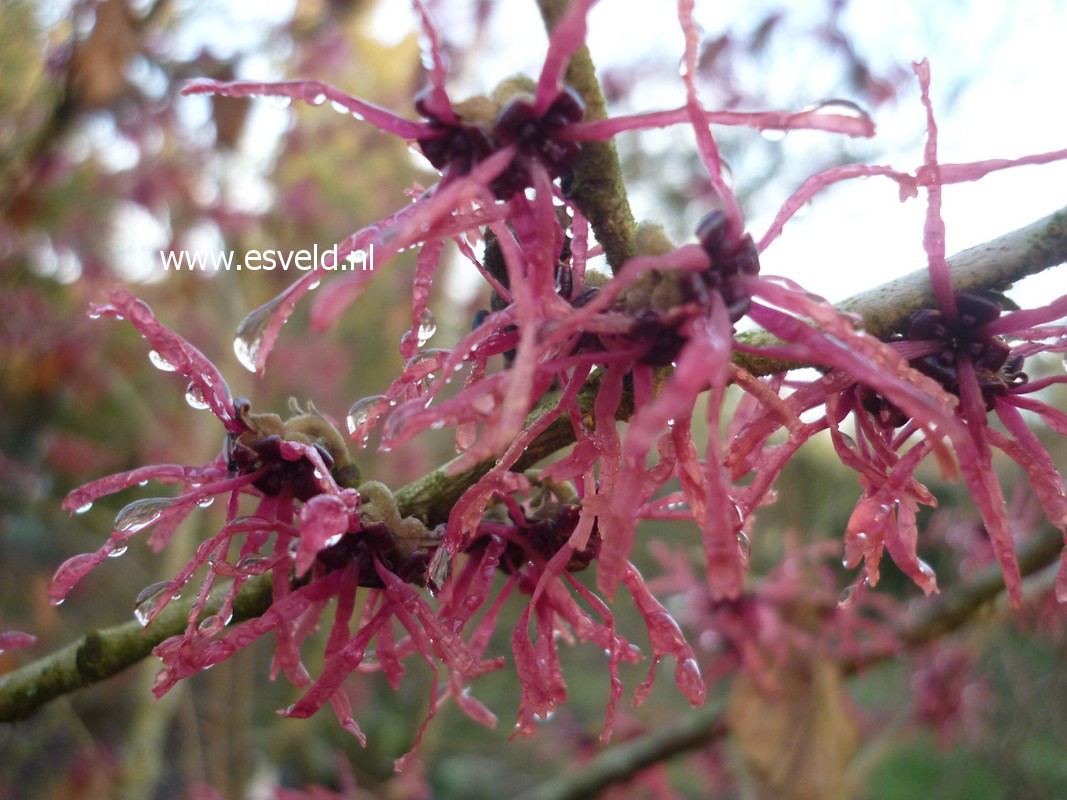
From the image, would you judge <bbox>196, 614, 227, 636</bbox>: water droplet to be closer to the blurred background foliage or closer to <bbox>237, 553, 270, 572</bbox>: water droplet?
<bbox>237, 553, 270, 572</bbox>: water droplet

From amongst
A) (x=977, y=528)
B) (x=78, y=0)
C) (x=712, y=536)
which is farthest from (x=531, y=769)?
(x=712, y=536)

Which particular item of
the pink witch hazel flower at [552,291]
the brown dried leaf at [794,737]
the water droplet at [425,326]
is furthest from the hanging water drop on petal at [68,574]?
the brown dried leaf at [794,737]

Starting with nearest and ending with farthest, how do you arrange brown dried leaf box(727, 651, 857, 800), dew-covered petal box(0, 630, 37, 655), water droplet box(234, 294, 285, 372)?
water droplet box(234, 294, 285, 372), dew-covered petal box(0, 630, 37, 655), brown dried leaf box(727, 651, 857, 800)

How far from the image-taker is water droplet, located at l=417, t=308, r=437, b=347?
2.17 ft

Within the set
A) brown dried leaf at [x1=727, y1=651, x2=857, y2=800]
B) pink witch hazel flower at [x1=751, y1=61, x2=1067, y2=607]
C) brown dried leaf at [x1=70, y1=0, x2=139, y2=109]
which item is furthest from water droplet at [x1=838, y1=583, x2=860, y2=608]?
brown dried leaf at [x1=70, y1=0, x2=139, y2=109]

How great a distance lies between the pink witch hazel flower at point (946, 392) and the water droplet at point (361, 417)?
1.02ft

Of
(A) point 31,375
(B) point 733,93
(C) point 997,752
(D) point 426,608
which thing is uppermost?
(B) point 733,93

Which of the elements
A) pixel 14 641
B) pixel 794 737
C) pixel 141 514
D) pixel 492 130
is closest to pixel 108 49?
pixel 14 641

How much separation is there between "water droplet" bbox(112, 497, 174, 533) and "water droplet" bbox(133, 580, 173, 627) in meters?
0.06

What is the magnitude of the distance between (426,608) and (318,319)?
0.33 metres

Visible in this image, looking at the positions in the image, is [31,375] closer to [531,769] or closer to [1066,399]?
[531,769]

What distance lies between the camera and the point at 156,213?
4359 millimetres

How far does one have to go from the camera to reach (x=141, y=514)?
72cm

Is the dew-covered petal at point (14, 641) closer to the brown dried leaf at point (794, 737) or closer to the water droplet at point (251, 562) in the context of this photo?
the water droplet at point (251, 562)
